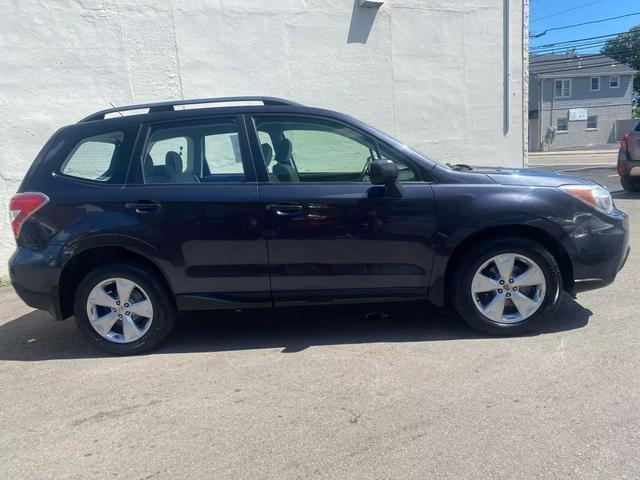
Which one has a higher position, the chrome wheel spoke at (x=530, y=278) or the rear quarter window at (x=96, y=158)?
the rear quarter window at (x=96, y=158)

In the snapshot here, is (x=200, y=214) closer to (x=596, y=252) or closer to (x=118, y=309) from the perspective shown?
(x=118, y=309)

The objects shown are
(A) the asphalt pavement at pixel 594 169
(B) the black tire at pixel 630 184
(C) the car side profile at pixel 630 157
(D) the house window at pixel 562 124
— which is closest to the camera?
(C) the car side profile at pixel 630 157

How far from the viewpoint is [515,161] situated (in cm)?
927

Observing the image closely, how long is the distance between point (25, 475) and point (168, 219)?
189 cm

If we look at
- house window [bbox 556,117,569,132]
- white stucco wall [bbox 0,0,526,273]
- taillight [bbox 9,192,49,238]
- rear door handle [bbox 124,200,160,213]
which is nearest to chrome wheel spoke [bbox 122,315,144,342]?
rear door handle [bbox 124,200,160,213]

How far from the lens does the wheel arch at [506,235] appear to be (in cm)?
399

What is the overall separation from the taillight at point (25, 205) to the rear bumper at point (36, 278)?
25 centimetres

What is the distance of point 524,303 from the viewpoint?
13.1 feet

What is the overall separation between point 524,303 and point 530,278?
200 mm

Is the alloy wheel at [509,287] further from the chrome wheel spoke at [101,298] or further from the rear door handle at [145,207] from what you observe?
the chrome wheel spoke at [101,298]

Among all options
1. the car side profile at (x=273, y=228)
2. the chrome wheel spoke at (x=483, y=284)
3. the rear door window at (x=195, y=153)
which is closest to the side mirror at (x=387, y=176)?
the car side profile at (x=273, y=228)

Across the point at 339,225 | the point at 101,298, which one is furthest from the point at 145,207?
the point at 339,225

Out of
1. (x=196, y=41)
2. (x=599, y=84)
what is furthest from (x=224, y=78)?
(x=599, y=84)

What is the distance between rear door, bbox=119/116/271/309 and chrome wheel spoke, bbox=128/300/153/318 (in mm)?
244
